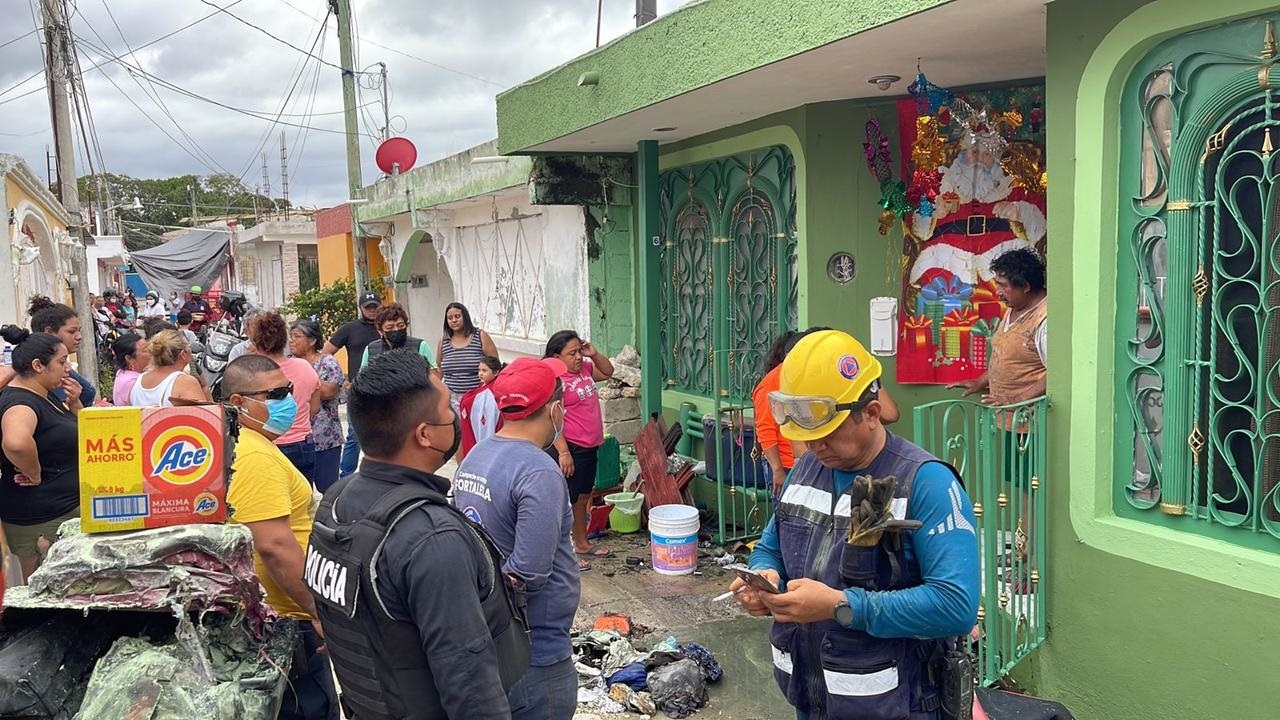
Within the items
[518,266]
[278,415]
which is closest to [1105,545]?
[278,415]

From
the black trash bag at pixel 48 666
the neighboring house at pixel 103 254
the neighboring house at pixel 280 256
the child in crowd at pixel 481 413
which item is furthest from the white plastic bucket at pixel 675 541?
the neighboring house at pixel 103 254

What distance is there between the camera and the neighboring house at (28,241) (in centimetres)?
1204

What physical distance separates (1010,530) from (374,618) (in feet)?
8.93

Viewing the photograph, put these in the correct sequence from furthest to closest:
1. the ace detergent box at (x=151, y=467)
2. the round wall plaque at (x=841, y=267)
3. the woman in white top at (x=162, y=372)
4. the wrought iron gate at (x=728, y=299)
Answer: the wrought iron gate at (x=728, y=299) → the round wall plaque at (x=841, y=267) → the woman in white top at (x=162, y=372) → the ace detergent box at (x=151, y=467)

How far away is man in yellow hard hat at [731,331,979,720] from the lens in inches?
84.1

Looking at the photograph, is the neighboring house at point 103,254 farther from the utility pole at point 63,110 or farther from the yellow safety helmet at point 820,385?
the yellow safety helmet at point 820,385

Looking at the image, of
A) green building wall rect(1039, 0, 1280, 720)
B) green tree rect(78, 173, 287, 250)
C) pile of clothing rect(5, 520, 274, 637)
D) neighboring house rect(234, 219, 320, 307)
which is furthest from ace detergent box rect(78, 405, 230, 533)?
green tree rect(78, 173, 287, 250)

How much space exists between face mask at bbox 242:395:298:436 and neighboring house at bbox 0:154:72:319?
33.5 feet

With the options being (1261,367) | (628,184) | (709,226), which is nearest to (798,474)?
(1261,367)

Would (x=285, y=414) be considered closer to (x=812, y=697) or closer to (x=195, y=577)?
(x=195, y=577)

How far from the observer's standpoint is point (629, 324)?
8789 millimetres

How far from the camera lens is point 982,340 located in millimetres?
5816

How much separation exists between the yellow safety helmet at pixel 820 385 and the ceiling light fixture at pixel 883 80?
3465mm

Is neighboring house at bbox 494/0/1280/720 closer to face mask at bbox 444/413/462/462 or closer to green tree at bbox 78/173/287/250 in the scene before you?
face mask at bbox 444/413/462/462
